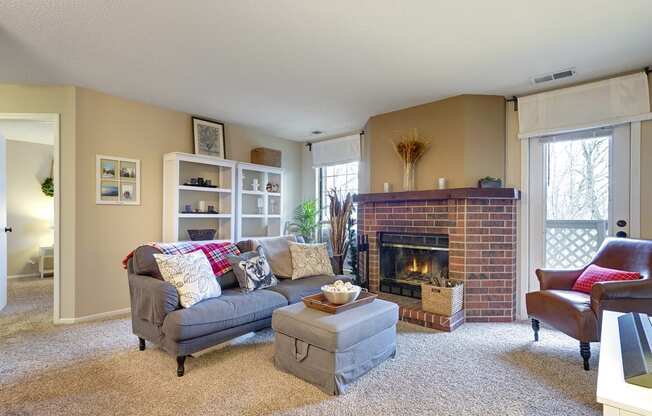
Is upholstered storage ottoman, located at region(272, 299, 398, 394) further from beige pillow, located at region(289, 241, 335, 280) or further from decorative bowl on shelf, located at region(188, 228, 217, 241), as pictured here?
decorative bowl on shelf, located at region(188, 228, 217, 241)

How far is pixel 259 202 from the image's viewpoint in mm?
5012

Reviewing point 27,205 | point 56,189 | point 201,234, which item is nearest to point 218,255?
point 201,234

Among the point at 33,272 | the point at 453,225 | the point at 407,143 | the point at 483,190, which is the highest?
the point at 407,143

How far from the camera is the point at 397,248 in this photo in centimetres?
417

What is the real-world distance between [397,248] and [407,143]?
1289 millimetres

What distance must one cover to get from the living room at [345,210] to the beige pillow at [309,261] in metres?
0.03

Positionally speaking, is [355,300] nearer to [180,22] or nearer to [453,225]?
[453,225]

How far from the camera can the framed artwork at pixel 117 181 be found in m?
3.54

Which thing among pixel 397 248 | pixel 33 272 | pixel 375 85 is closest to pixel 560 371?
pixel 397 248

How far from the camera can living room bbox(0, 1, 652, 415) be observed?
82.7 inches

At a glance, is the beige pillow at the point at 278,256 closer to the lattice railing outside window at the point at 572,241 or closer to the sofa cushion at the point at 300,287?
the sofa cushion at the point at 300,287

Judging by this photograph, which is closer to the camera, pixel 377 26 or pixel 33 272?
pixel 377 26

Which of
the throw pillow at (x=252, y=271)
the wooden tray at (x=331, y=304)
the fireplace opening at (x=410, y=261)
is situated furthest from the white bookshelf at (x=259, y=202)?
the wooden tray at (x=331, y=304)

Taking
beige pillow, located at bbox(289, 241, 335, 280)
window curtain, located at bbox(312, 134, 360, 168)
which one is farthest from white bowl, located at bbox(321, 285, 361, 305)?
window curtain, located at bbox(312, 134, 360, 168)
